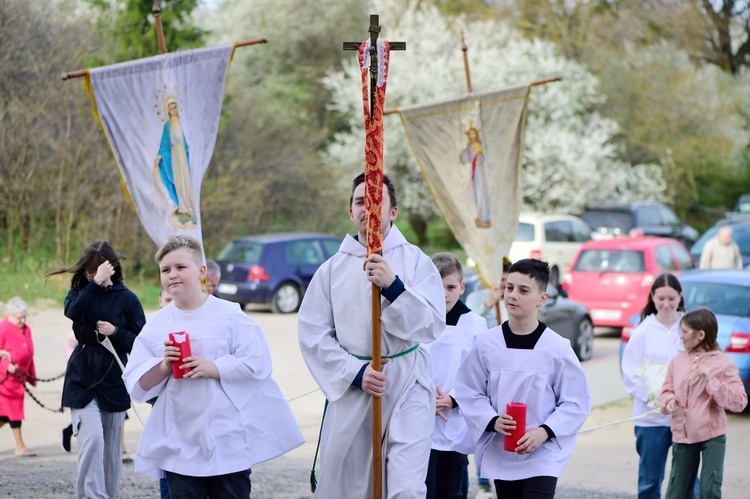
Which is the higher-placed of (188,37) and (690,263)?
(188,37)

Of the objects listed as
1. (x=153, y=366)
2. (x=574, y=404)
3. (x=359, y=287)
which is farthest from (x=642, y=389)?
(x=153, y=366)

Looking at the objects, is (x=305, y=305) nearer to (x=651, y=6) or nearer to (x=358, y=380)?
(x=358, y=380)

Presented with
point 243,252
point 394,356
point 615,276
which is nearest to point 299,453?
point 394,356

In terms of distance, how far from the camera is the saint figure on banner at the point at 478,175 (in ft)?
33.5

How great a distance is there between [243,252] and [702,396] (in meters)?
14.6

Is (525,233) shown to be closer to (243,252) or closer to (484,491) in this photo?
(243,252)

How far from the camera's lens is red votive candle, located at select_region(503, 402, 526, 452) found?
5.14 m

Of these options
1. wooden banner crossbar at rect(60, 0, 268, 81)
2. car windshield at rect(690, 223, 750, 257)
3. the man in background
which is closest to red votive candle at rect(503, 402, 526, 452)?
wooden banner crossbar at rect(60, 0, 268, 81)

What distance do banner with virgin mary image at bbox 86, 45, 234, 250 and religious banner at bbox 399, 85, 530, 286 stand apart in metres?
2.57

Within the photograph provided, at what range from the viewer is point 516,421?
5152mm

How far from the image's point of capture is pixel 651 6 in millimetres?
41125

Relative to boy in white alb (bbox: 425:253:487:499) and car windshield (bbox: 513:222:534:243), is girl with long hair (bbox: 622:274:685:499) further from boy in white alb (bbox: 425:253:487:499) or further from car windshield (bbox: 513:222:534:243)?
car windshield (bbox: 513:222:534:243)

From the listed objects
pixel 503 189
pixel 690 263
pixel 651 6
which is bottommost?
pixel 690 263

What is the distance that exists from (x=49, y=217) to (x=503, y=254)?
528 inches
